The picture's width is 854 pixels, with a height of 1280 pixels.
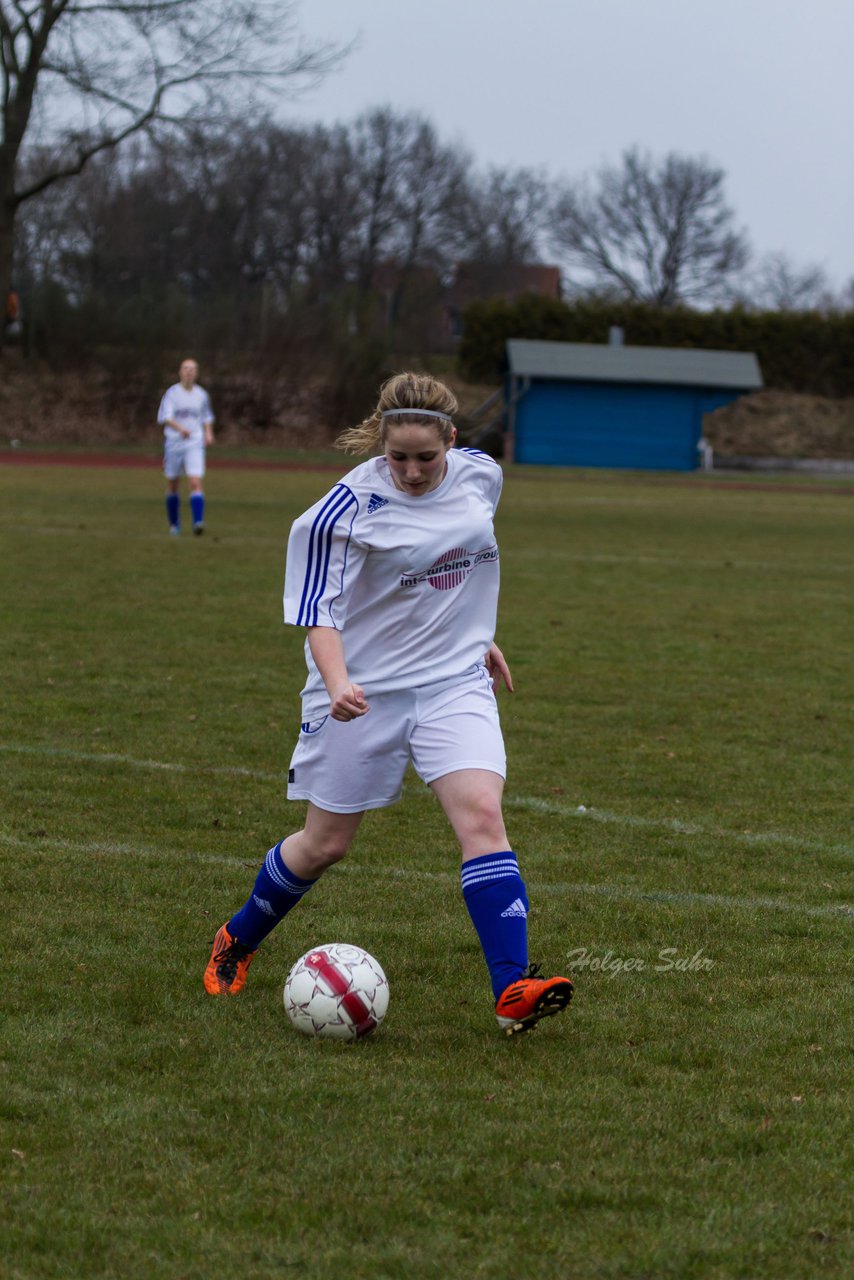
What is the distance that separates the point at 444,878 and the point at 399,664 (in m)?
1.40

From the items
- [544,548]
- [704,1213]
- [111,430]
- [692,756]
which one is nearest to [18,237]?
[111,430]

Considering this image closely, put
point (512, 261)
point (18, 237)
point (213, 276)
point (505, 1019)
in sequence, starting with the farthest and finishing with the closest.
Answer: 1. point (512, 261)
2. point (213, 276)
3. point (18, 237)
4. point (505, 1019)

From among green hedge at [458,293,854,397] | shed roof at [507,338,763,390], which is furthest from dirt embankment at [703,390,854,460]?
shed roof at [507,338,763,390]

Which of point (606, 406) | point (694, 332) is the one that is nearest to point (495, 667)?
point (606, 406)

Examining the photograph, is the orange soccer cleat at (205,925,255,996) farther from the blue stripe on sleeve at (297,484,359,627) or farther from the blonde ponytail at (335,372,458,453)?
the blonde ponytail at (335,372,458,453)

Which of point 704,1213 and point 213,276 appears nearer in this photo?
point 704,1213

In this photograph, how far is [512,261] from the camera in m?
66.7

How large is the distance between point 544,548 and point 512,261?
51167mm

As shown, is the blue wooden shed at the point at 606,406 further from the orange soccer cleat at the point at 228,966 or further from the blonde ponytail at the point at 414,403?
the orange soccer cleat at the point at 228,966

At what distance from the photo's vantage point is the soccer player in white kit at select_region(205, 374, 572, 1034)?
396 cm

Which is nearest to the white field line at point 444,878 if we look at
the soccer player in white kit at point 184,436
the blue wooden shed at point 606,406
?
the soccer player in white kit at point 184,436

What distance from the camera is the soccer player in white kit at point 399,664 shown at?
3.96 metres

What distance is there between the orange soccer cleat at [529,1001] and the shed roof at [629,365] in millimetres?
41265

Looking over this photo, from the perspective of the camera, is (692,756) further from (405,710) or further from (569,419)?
(569,419)
